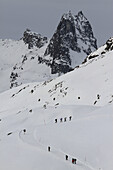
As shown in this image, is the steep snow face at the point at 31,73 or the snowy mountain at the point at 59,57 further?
the snowy mountain at the point at 59,57

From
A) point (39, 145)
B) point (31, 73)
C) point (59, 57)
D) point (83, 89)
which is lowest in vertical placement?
point (39, 145)

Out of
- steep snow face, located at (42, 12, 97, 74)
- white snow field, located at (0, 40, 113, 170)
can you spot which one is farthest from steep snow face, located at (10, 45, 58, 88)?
white snow field, located at (0, 40, 113, 170)

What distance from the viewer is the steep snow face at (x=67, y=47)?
546ft

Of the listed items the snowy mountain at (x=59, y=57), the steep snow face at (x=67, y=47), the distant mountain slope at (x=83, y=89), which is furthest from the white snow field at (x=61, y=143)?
the steep snow face at (x=67, y=47)

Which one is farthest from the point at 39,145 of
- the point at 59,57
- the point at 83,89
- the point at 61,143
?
the point at 59,57

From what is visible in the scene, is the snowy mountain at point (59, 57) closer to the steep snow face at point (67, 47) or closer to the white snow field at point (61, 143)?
the steep snow face at point (67, 47)

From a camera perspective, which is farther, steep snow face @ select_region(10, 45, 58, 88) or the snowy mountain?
the snowy mountain

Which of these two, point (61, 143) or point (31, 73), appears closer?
point (61, 143)

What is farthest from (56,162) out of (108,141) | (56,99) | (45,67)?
(45,67)

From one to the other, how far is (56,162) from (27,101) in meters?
34.6

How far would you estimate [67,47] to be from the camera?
177625 mm

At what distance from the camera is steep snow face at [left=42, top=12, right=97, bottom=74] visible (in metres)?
166

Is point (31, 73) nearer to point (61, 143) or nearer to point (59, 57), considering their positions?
point (59, 57)

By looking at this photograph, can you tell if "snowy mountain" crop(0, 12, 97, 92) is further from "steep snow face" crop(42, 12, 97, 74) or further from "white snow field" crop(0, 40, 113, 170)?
"white snow field" crop(0, 40, 113, 170)
